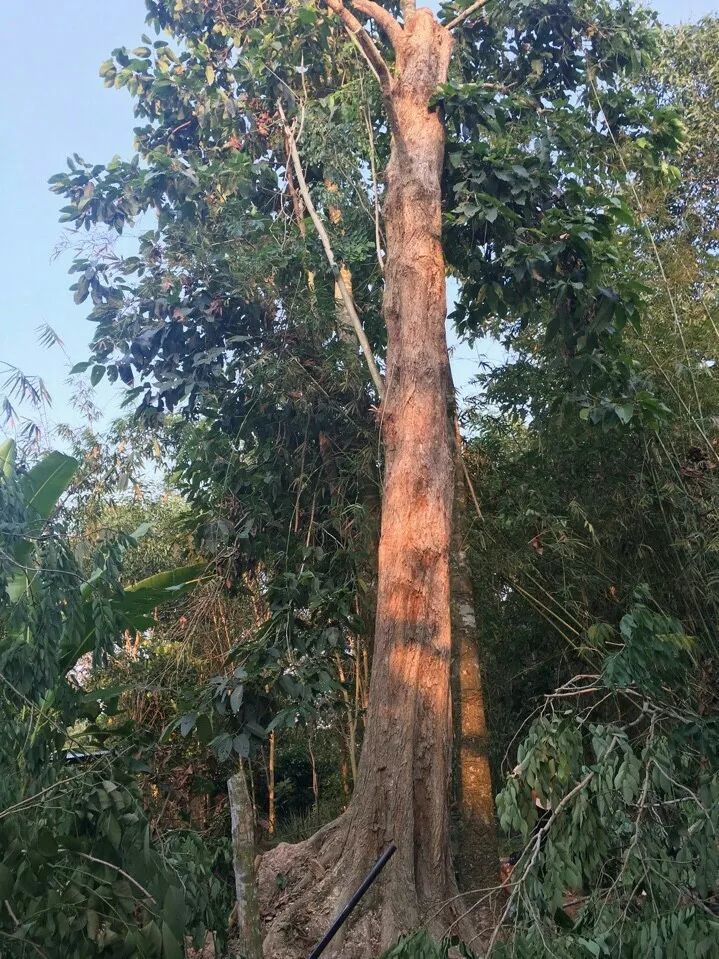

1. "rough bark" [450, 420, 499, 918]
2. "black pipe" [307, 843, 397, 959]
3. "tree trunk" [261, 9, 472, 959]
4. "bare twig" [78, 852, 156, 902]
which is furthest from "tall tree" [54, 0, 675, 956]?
"bare twig" [78, 852, 156, 902]

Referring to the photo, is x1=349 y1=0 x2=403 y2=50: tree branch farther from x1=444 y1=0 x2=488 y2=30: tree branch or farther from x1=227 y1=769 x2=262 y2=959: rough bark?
x1=227 y1=769 x2=262 y2=959: rough bark

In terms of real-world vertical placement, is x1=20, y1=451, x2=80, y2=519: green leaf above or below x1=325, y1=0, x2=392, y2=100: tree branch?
below

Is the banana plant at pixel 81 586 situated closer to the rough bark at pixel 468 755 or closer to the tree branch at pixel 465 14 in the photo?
the rough bark at pixel 468 755

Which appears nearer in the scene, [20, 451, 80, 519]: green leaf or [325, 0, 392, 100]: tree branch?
[20, 451, 80, 519]: green leaf

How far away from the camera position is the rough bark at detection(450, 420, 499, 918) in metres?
4.34

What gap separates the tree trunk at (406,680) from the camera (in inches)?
152

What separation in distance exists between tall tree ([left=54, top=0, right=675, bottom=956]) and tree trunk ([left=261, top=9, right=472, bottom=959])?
0.01 meters

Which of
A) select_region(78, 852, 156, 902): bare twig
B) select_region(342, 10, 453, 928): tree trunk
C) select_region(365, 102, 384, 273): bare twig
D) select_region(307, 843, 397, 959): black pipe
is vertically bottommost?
select_region(307, 843, 397, 959): black pipe

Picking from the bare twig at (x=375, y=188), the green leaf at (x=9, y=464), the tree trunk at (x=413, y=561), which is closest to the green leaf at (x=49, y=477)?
the green leaf at (x=9, y=464)

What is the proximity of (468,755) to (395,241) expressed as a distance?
2.86 m

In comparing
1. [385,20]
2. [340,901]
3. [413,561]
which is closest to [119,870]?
[340,901]

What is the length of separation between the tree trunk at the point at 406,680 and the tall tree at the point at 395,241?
0.4 inches

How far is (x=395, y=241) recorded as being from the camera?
17.1 ft

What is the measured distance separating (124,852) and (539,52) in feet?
20.6
